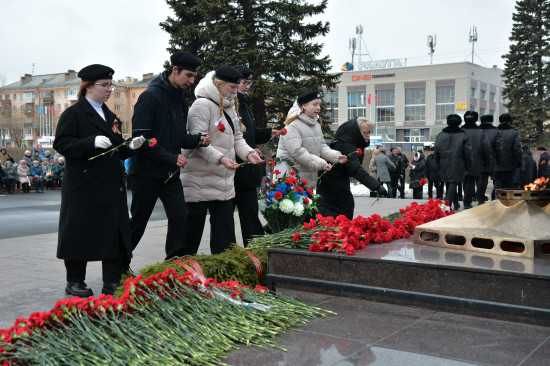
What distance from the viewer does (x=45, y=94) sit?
9525cm

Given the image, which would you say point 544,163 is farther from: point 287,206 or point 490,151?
point 287,206

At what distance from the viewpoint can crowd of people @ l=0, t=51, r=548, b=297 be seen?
4672 millimetres

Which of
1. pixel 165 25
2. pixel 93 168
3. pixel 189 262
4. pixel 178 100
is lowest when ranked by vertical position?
pixel 189 262

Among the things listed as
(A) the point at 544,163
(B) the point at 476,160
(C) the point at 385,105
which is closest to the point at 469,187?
(B) the point at 476,160

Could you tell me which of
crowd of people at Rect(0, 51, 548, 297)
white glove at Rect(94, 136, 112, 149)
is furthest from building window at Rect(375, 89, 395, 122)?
white glove at Rect(94, 136, 112, 149)

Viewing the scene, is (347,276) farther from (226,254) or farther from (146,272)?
(146,272)

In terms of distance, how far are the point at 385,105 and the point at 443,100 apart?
22.8 ft

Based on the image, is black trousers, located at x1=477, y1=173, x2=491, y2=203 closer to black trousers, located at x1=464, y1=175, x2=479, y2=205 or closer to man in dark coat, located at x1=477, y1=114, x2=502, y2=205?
man in dark coat, located at x1=477, y1=114, x2=502, y2=205

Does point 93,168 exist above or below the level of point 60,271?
above

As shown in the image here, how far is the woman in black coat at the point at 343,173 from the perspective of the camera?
661 cm

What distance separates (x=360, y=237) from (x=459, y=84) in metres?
67.0

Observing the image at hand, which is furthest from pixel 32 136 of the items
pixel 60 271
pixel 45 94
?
pixel 60 271

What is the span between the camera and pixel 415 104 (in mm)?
71250

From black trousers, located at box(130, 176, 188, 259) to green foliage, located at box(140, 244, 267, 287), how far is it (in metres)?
0.62
